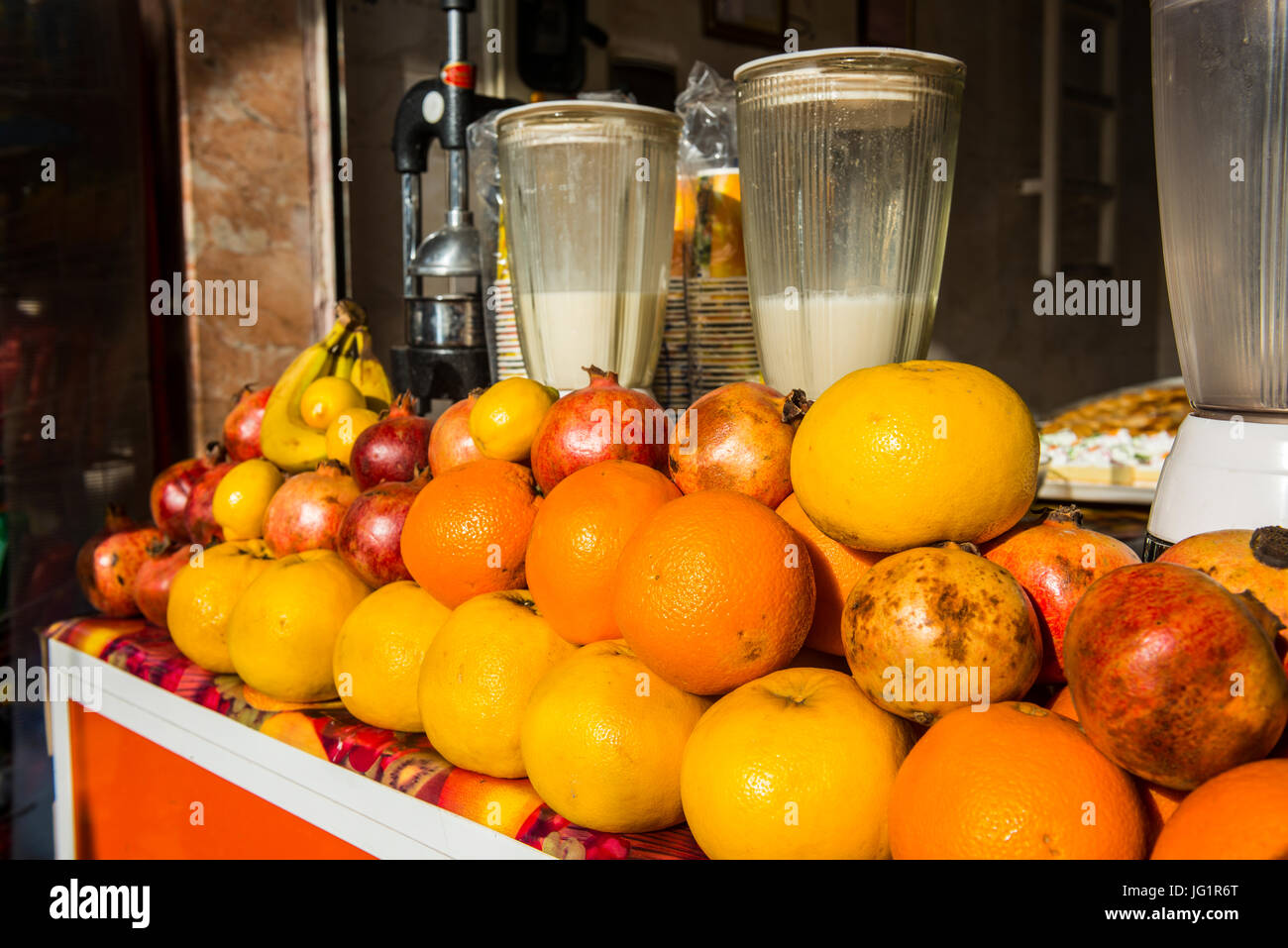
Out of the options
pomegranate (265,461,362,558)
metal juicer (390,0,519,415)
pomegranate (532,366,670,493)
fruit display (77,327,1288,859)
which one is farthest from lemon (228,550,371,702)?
metal juicer (390,0,519,415)

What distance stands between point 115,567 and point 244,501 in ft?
0.79

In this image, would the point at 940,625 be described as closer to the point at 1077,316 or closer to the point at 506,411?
the point at 506,411

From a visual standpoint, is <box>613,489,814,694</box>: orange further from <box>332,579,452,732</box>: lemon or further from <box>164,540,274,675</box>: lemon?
<box>164,540,274,675</box>: lemon

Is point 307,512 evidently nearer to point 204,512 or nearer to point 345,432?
point 345,432

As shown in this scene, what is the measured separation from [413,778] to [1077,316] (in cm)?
437

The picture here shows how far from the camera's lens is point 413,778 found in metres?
0.78

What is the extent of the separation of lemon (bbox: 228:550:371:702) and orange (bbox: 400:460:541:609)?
4.7 inches

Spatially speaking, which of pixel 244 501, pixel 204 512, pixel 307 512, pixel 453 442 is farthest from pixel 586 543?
pixel 204 512

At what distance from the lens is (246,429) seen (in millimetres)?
1337

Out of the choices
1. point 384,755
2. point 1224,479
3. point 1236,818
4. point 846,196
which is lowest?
point 384,755

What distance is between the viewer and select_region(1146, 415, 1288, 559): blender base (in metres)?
0.63
